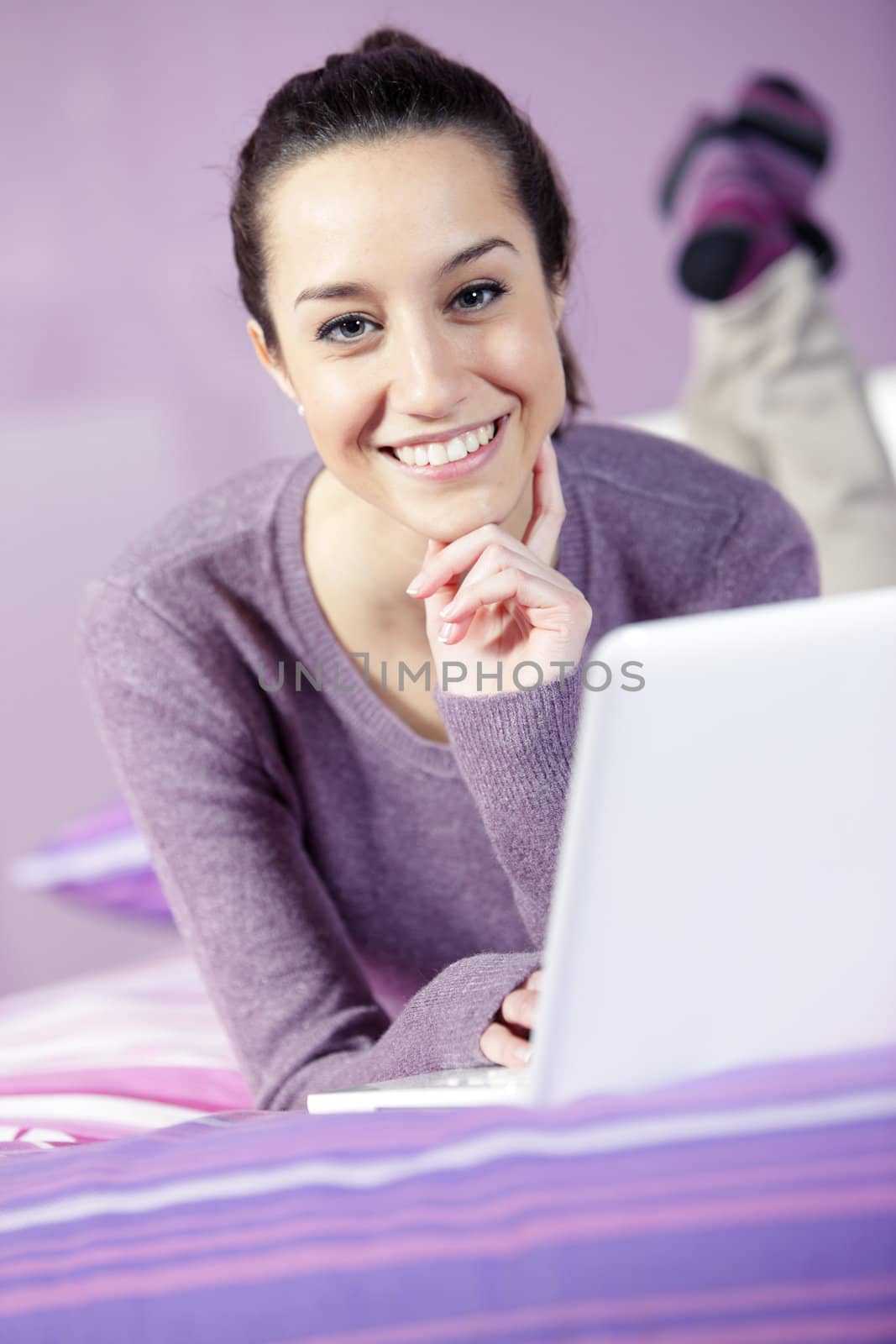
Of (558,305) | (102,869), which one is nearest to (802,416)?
(558,305)

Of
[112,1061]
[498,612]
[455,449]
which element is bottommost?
[112,1061]

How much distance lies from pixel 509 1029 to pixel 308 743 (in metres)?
0.45

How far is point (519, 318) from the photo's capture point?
1.12m

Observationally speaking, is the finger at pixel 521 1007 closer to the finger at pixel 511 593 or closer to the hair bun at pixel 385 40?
the finger at pixel 511 593

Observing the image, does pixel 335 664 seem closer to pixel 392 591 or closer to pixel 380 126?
pixel 392 591

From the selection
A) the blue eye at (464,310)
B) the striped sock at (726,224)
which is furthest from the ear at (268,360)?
the striped sock at (726,224)

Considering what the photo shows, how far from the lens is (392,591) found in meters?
1.30

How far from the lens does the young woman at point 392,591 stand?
3.46ft

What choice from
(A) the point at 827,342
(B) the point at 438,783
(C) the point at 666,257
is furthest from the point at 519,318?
(C) the point at 666,257

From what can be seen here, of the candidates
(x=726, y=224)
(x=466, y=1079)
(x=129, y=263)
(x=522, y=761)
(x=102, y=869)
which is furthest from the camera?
(x=129, y=263)

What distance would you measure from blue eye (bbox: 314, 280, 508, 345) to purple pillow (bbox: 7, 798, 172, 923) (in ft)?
3.28

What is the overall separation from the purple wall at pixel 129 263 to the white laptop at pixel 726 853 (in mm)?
1916

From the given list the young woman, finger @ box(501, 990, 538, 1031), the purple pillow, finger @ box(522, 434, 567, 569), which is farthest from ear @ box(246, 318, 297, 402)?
the purple pillow

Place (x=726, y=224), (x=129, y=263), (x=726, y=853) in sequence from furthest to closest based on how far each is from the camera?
(x=129, y=263), (x=726, y=224), (x=726, y=853)
